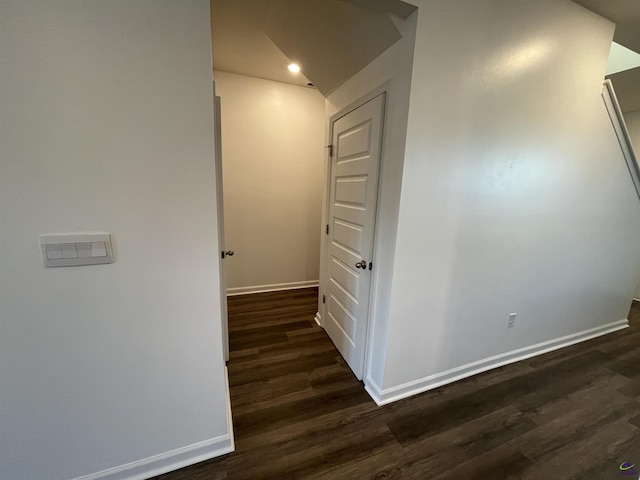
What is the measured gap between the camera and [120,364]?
1084 mm

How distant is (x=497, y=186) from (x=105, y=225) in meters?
2.22

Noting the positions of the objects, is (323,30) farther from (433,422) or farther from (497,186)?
(433,422)

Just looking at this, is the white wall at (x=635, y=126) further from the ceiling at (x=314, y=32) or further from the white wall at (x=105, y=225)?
the white wall at (x=105, y=225)

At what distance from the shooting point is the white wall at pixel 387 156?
53.2 inches

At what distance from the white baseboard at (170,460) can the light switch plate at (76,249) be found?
3.39ft

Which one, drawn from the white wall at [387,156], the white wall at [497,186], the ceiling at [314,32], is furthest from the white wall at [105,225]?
the white wall at [497,186]

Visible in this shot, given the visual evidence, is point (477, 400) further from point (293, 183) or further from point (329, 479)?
point (293, 183)

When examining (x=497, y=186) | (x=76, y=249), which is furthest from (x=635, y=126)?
(x=76, y=249)

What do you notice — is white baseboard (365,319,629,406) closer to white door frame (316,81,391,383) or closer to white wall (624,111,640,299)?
white door frame (316,81,391,383)

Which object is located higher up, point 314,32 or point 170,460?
point 314,32

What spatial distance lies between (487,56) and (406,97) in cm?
62

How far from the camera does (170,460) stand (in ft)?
4.13

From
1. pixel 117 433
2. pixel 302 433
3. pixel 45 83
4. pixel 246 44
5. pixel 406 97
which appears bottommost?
pixel 302 433

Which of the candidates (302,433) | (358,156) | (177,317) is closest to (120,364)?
(177,317)
